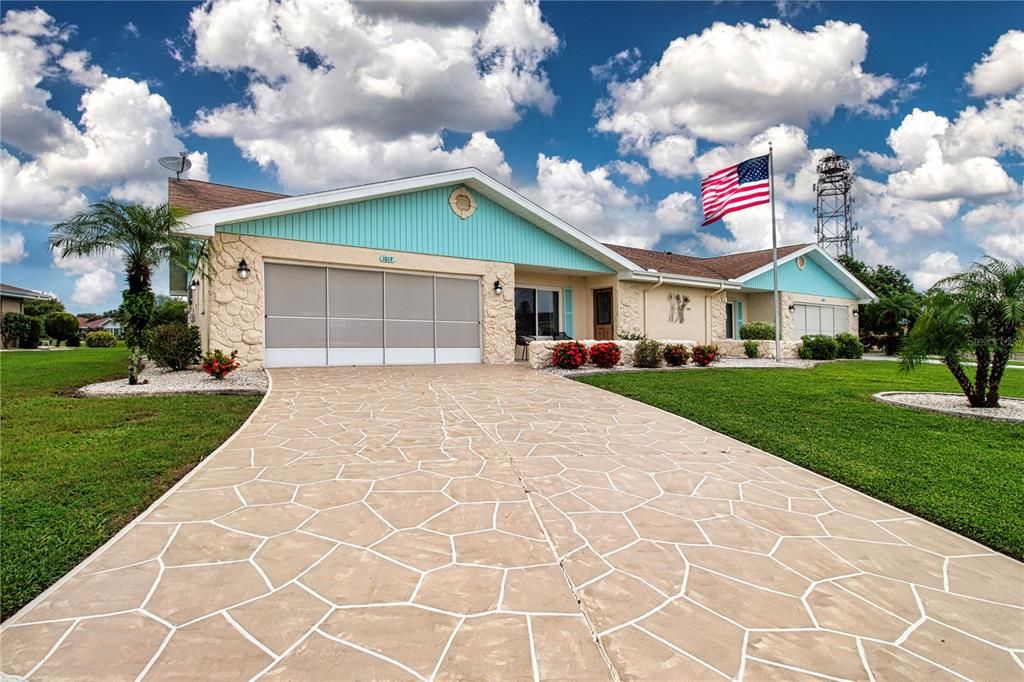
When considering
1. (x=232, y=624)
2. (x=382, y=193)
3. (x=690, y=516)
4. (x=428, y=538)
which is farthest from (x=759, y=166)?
(x=232, y=624)

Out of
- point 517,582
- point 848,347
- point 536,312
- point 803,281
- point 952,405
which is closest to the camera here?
point 517,582

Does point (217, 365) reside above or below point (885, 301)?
below

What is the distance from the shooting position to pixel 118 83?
1055 centimetres

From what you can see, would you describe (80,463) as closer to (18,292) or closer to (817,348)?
(817,348)

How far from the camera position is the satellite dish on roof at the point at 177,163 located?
13.2 m

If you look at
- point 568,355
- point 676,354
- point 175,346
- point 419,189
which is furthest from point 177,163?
point 676,354

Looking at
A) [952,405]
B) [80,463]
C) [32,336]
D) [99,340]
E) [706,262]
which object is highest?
[706,262]

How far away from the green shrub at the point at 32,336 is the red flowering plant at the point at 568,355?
25.4 metres

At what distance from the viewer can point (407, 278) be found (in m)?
12.6

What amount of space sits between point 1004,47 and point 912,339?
8.94 metres

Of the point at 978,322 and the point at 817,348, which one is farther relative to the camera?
the point at 817,348

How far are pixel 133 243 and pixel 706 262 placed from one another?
2192cm

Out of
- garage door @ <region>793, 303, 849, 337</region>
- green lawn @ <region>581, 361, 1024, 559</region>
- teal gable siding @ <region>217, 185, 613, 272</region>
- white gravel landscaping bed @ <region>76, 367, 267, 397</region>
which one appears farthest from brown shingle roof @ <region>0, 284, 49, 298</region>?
garage door @ <region>793, 303, 849, 337</region>

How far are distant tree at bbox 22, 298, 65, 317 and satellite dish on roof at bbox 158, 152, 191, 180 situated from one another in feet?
64.9
